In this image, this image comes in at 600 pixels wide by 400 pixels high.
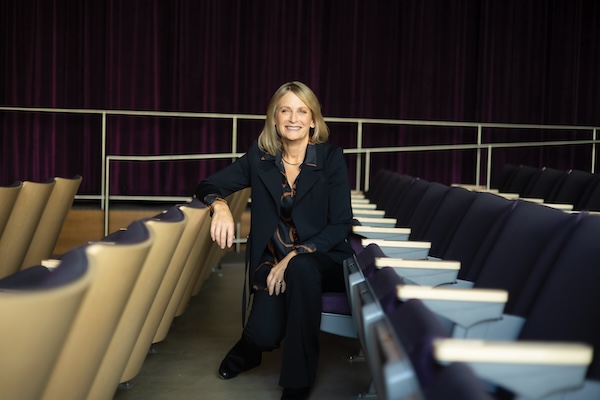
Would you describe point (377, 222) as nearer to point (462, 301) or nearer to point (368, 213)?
point (368, 213)

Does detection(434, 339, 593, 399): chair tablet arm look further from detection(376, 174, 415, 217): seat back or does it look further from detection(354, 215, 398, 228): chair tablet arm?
detection(376, 174, 415, 217): seat back

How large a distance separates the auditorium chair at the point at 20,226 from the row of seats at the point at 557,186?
224cm

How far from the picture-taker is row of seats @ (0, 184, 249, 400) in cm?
109

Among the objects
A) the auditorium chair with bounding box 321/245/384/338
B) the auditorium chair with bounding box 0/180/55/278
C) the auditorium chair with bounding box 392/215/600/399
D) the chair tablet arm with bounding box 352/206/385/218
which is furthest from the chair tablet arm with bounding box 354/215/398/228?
the auditorium chair with bounding box 392/215/600/399

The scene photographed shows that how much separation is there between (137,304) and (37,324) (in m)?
0.71

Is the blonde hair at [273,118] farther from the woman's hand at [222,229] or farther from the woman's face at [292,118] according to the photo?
the woman's hand at [222,229]

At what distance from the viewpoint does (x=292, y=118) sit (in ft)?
9.36

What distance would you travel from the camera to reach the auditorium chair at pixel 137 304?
1727 mm

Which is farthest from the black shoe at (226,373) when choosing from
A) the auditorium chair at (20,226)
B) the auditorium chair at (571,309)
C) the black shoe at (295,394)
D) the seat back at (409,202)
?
the auditorium chair at (571,309)

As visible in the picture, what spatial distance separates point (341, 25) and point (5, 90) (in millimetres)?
3667

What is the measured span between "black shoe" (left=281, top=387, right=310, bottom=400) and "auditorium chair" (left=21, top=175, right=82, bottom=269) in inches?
56.7

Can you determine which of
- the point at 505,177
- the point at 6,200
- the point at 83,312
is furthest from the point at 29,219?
the point at 505,177

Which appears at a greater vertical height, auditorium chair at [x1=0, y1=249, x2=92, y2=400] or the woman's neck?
the woman's neck

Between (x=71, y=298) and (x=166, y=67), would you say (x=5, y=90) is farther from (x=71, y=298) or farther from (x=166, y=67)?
(x=71, y=298)
